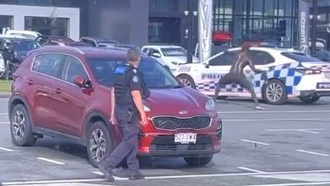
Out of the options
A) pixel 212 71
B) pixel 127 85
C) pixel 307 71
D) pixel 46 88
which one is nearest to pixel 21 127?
pixel 46 88

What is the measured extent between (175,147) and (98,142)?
1.03 meters

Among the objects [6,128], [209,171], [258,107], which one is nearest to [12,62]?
[258,107]

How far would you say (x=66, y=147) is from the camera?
15.7m

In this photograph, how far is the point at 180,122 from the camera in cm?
1316

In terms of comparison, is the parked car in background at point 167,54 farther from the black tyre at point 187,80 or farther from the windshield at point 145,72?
the windshield at point 145,72

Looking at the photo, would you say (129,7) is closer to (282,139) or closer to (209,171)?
(282,139)

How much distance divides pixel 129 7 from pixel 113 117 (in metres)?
47.2

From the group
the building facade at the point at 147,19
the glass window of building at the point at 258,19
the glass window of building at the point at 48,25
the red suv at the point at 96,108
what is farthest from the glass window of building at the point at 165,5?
the red suv at the point at 96,108

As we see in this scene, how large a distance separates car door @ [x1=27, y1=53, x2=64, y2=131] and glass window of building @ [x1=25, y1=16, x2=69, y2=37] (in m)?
46.0

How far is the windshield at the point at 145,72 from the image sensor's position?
1401 centimetres

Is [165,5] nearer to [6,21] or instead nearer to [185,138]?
[6,21]

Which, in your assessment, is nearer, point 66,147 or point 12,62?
point 66,147

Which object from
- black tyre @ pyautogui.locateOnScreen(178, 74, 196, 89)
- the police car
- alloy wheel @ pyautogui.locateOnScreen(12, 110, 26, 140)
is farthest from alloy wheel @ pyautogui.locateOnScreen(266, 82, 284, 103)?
alloy wheel @ pyautogui.locateOnScreen(12, 110, 26, 140)

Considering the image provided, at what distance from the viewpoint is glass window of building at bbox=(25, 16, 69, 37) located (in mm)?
60906
